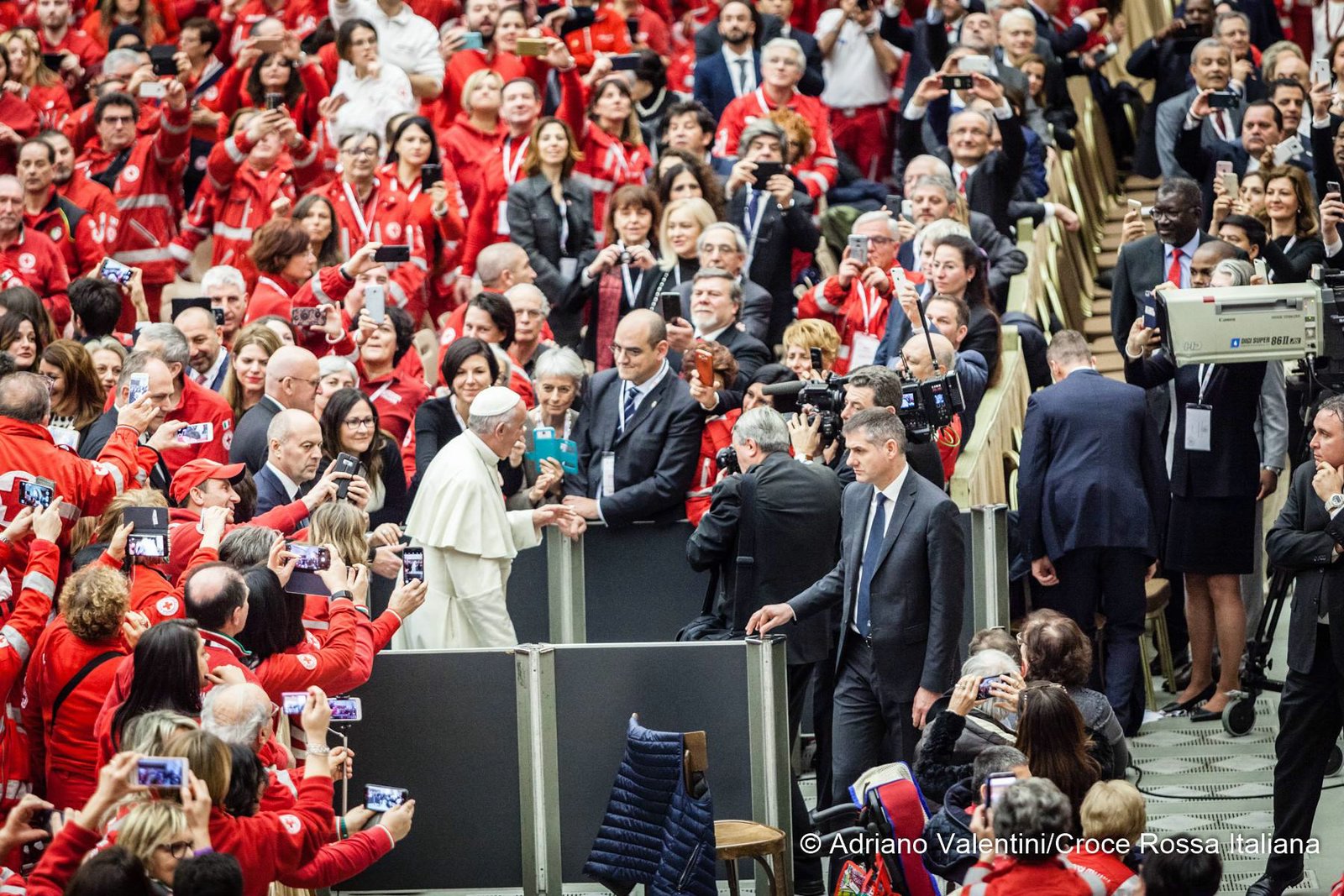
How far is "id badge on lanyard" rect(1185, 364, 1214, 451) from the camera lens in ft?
30.5

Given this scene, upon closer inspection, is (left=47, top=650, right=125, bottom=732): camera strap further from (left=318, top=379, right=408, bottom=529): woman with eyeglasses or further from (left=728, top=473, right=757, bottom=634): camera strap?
(left=728, top=473, right=757, bottom=634): camera strap

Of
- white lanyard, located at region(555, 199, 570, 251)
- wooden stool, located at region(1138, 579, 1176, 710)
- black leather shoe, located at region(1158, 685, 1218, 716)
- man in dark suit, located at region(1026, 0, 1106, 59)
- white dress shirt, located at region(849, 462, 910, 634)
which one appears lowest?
black leather shoe, located at region(1158, 685, 1218, 716)

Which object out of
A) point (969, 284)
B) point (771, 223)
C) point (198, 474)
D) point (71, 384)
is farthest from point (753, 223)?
point (198, 474)

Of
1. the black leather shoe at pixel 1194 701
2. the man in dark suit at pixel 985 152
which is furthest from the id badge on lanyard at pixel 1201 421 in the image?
the man in dark suit at pixel 985 152

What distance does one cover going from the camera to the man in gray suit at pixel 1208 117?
12328 millimetres

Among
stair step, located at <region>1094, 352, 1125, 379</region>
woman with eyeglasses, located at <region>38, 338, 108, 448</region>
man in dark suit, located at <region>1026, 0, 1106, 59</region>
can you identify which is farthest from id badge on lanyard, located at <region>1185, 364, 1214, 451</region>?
man in dark suit, located at <region>1026, 0, 1106, 59</region>

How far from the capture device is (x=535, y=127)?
11406 millimetres

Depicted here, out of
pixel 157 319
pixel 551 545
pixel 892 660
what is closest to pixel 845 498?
pixel 892 660

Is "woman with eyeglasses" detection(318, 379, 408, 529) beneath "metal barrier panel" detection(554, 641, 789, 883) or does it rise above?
above

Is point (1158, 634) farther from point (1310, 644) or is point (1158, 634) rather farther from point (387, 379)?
point (387, 379)

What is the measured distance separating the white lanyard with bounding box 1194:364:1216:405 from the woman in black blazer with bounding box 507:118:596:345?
3.49 m

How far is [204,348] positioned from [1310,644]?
507cm

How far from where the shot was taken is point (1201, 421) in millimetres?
9305

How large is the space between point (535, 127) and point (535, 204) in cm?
44
